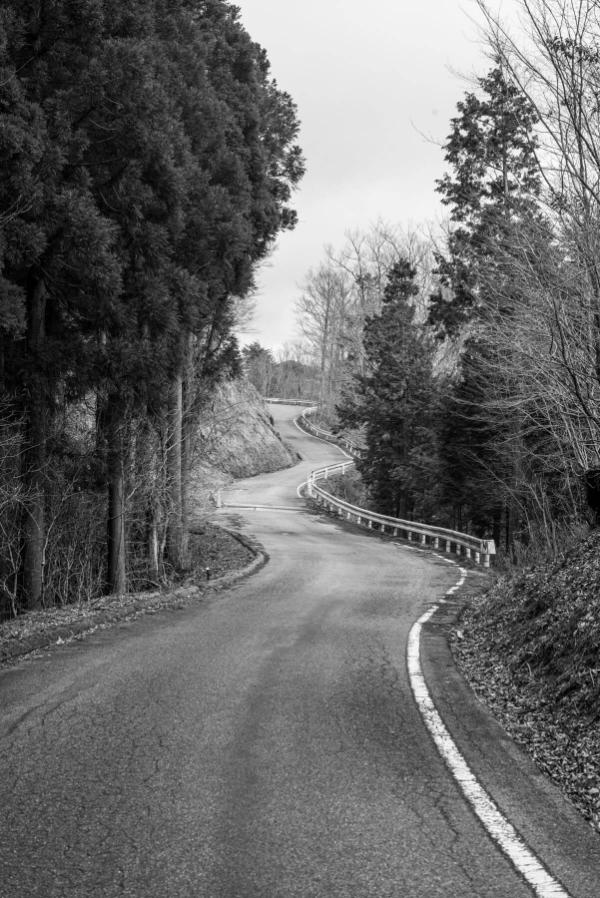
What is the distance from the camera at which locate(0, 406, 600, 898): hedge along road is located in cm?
367

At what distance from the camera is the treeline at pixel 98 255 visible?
11.6 meters

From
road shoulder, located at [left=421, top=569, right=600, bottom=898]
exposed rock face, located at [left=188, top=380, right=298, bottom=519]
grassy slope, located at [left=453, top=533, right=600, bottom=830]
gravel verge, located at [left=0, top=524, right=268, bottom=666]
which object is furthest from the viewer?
exposed rock face, located at [left=188, top=380, right=298, bottom=519]

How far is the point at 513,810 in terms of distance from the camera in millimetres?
4512

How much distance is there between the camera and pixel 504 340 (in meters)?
11.6

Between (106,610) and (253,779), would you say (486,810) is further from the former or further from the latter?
(106,610)

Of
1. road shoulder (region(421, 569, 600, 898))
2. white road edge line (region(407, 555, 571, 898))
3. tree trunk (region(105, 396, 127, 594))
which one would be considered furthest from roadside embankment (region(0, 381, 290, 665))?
road shoulder (region(421, 569, 600, 898))

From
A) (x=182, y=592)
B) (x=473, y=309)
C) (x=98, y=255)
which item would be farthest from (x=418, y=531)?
(x=98, y=255)

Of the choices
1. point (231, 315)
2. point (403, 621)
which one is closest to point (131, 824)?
point (403, 621)

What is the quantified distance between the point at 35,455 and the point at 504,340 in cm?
738

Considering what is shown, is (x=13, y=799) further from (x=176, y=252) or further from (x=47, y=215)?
(x=176, y=252)

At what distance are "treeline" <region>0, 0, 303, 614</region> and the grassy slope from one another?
22.5 ft

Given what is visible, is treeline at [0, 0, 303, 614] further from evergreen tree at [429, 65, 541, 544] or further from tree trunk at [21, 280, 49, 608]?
evergreen tree at [429, 65, 541, 544]

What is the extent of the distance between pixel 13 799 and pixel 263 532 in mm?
24613

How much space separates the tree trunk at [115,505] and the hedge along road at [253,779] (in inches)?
199
